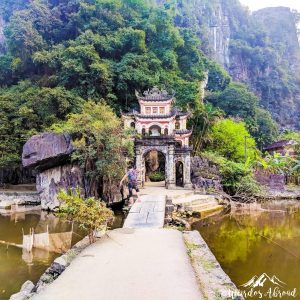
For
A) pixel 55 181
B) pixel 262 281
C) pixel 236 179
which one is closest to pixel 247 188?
pixel 236 179

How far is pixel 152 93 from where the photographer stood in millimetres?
25422

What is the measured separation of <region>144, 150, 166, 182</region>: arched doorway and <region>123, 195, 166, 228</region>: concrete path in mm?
12858

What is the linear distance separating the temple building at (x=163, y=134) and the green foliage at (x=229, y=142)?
6.72 metres

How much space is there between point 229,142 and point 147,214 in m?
21.0

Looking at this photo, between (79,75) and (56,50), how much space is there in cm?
560

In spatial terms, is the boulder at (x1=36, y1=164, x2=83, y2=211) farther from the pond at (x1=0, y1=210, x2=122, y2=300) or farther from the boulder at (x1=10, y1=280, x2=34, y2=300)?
the boulder at (x1=10, y1=280, x2=34, y2=300)

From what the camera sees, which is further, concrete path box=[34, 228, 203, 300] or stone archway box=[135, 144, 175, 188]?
stone archway box=[135, 144, 175, 188]

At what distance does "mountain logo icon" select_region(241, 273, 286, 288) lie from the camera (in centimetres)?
818

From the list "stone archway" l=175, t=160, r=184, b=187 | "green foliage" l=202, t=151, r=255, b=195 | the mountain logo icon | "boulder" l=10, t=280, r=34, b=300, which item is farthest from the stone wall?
the mountain logo icon

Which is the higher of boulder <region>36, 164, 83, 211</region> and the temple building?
the temple building

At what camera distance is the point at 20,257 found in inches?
400

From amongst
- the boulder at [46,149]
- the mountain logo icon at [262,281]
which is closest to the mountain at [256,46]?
the boulder at [46,149]

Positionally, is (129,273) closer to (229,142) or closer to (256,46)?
(229,142)

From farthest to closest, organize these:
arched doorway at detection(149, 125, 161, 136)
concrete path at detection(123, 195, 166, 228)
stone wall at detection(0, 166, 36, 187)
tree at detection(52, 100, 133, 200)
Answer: stone wall at detection(0, 166, 36, 187)
arched doorway at detection(149, 125, 161, 136)
tree at detection(52, 100, 133, 200)
concrete path at detection(123, 195, 166, 228)
